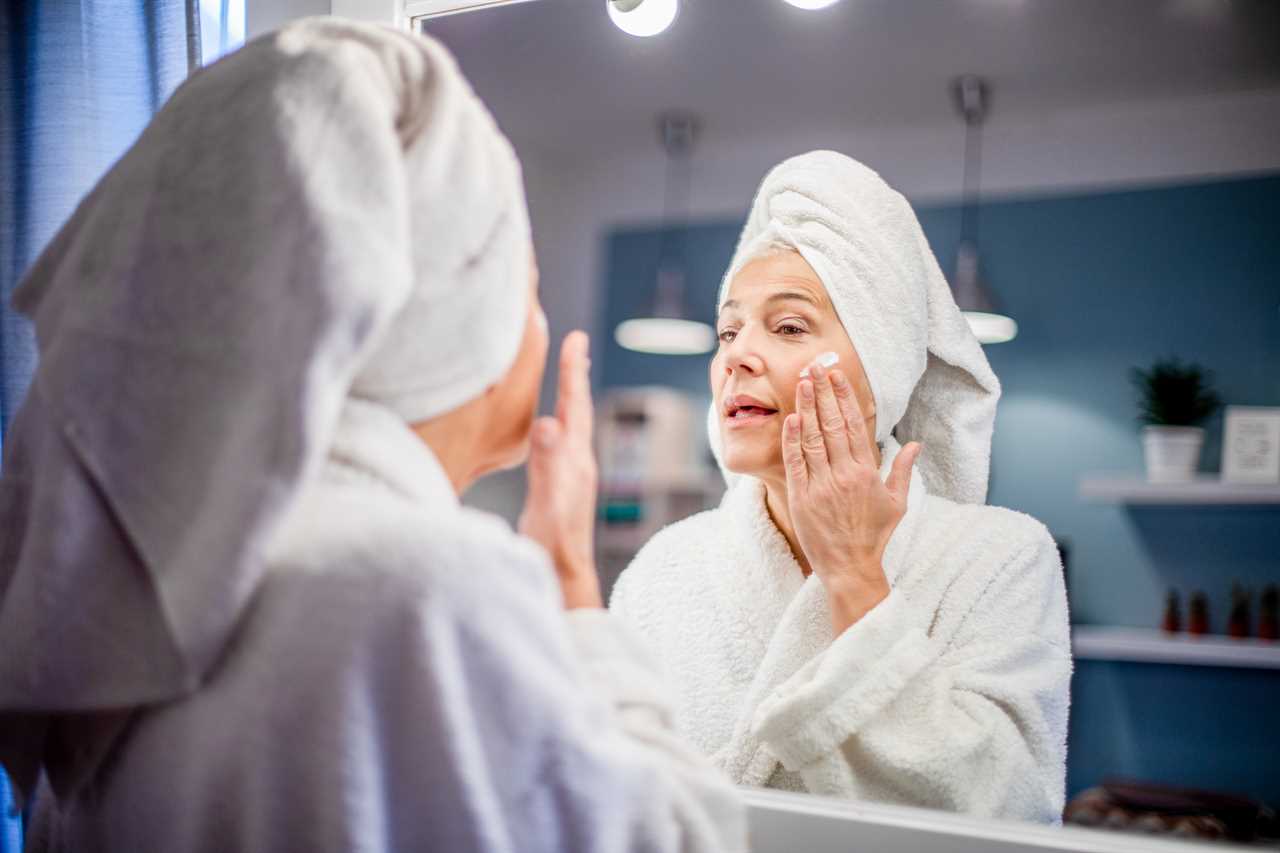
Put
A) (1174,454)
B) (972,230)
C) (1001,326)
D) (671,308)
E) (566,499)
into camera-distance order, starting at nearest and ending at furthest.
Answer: (566,499) → (1174,454) → (1001,326) → (972,230) → (671,308)

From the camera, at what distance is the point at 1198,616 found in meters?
2.53

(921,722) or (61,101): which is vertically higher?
(61,101)

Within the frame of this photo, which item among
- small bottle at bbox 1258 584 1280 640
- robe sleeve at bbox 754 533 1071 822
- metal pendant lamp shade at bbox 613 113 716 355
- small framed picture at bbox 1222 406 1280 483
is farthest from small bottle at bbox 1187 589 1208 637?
robe sleeve at bbox 754 533 1071 822

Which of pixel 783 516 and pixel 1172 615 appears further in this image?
pixel 1172 615

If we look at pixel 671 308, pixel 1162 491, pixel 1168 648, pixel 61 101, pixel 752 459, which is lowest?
pixel 1168 648

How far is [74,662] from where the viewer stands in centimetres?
56

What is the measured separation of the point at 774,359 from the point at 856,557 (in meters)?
0.25

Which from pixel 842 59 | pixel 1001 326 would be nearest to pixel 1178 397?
pixel 1001 326

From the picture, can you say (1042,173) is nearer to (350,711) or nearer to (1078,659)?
(1078,659)

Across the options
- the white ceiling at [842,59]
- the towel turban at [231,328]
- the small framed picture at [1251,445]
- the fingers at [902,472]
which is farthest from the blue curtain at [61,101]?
the small framed picture at [1251,445]

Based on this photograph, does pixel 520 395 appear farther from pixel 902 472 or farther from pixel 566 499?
pixel 902 472

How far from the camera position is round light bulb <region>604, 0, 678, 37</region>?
1106mm

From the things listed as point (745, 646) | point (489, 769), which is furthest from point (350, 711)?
point (745, 646)

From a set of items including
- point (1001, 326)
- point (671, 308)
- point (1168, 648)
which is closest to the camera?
point (1168, 648)
